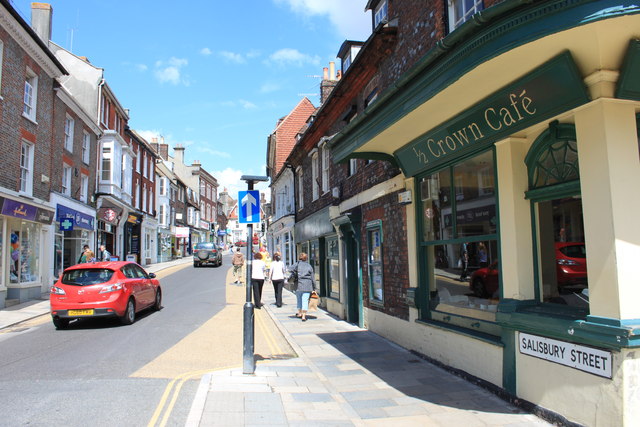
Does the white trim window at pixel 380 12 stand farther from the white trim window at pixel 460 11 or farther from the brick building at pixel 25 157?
the brick building at pixel 25 157

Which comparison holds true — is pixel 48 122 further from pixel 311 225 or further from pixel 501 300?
pixel 501 300

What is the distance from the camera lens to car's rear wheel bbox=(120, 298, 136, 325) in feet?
33.7

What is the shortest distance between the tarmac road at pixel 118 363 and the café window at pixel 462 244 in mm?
3036

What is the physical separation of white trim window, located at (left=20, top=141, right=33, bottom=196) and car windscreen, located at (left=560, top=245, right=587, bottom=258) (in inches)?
645

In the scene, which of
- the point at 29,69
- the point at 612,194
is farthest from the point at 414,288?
the point at 29,69

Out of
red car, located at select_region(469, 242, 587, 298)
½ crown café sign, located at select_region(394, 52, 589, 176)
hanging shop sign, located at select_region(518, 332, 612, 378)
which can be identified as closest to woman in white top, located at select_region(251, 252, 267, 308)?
½ crown café sign, located at select_region(394, 52, 589, 176)

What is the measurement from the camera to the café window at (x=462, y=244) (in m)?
5.79

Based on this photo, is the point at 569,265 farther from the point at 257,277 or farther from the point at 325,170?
the point at 257,277

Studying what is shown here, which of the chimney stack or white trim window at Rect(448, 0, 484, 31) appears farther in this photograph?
the chimney stack

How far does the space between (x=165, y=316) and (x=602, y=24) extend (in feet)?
37.3

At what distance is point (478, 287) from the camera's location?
6.16 meters

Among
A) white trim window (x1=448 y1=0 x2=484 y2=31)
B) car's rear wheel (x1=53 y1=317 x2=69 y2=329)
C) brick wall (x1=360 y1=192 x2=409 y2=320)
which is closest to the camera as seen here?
white trim window (x1=448 y1=0 x2=484 y2=31)

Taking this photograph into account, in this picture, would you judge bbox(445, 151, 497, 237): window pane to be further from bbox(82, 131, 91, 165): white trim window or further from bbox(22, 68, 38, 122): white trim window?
bbox(82, 131, 91, 165): white trim window

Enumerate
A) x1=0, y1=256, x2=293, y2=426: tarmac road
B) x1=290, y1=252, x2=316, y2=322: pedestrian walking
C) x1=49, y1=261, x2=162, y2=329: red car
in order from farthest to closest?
x1=290, y1=252, x2=316, y2=322: pedestrian walking
x1=49, y1=261, x2=162, y2=329: red car
x1=0, y1=256, x2=293, y2=426: tarmac road
